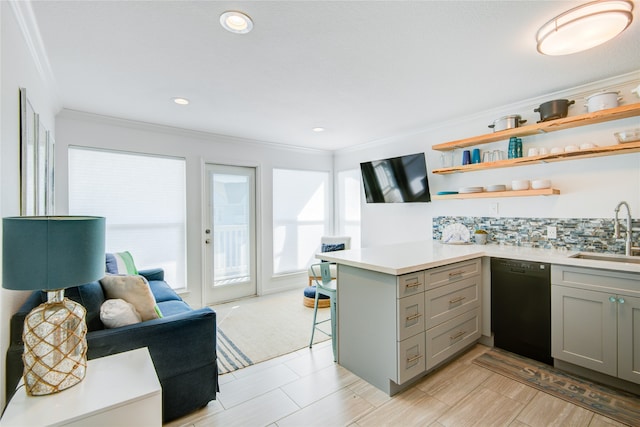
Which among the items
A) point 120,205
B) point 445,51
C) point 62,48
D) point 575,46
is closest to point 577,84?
point 575,46

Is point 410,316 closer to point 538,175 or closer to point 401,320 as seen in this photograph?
point 401,320

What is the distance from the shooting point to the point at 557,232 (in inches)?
108

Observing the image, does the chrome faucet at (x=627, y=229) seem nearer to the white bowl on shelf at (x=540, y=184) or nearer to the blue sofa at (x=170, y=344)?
the white bowl on shelf at (x=540, y=184)

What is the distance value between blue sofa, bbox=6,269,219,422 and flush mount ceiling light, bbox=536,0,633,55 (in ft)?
8.63

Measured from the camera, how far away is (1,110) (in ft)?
4.17

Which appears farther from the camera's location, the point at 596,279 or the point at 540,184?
the point at 540,184

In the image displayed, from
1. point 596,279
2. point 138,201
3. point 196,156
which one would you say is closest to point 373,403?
point 596,279

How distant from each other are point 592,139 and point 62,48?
13.5ft

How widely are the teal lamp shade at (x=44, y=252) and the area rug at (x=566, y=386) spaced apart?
2.81m

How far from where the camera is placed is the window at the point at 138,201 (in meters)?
3.25

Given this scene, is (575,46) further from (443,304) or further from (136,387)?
(136,387)

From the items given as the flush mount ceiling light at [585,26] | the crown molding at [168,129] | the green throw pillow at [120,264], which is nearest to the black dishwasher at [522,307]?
the flush mount ceiling light at [585,26]

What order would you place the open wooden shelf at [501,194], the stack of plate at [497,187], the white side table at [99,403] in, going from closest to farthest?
the white side table at [99,403] → the open wooden shelf at [501,194] → the stack of plate at [497,187]

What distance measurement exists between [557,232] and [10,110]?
399cm
